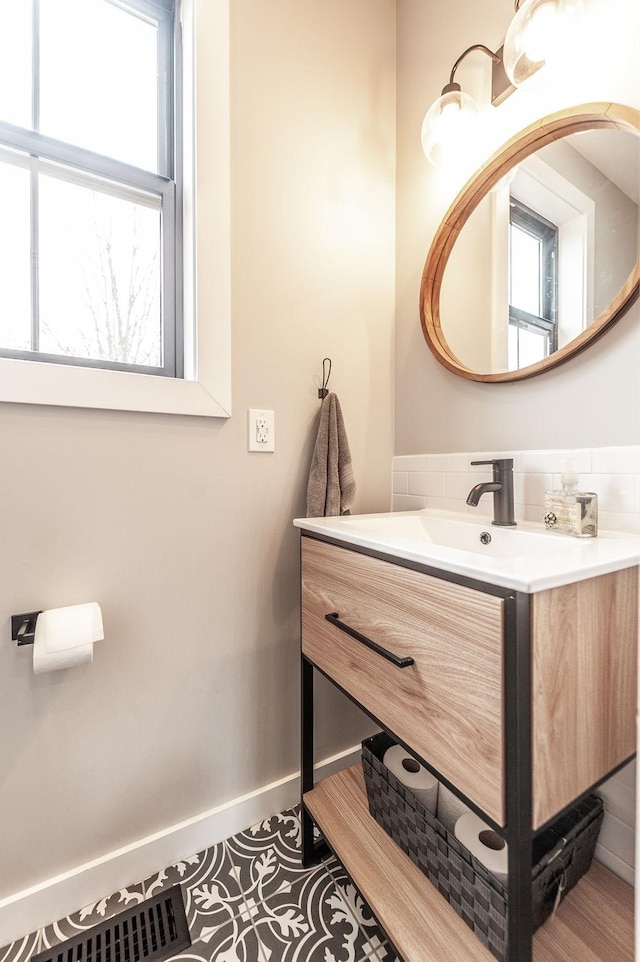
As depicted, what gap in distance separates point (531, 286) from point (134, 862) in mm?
1709

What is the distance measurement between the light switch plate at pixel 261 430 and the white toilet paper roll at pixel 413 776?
2.66 ft

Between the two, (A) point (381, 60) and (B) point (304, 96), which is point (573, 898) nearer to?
(B) point (304, 96)

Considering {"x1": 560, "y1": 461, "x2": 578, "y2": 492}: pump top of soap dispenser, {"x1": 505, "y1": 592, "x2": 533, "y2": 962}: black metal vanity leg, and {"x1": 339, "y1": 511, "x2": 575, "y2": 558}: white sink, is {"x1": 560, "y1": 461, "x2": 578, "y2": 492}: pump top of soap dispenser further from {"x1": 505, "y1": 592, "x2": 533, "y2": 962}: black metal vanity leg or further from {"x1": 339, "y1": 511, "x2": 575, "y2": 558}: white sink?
{"x1": 505, "y1": 592, "x2": 533, "y2": 962}: black metal vanity leg

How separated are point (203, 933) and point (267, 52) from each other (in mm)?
2166

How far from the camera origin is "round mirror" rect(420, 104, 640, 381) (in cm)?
86

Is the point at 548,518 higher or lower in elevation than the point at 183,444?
lower

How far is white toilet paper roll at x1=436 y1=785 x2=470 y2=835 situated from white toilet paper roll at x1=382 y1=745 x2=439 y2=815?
0.5 inches

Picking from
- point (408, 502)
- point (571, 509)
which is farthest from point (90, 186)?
point (571, 509)

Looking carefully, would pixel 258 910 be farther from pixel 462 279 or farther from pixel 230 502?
pixel 462 279

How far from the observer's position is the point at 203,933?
880mm

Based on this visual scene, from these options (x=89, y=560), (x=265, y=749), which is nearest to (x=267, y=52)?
(x=89, y=560)

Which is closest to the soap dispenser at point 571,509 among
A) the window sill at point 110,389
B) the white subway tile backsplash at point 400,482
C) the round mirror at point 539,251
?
the round mirror at point 539,251

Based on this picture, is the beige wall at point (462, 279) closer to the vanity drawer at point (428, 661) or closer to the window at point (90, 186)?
the vanity drawer at point (428, 661)

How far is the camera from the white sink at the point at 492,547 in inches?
21.5
